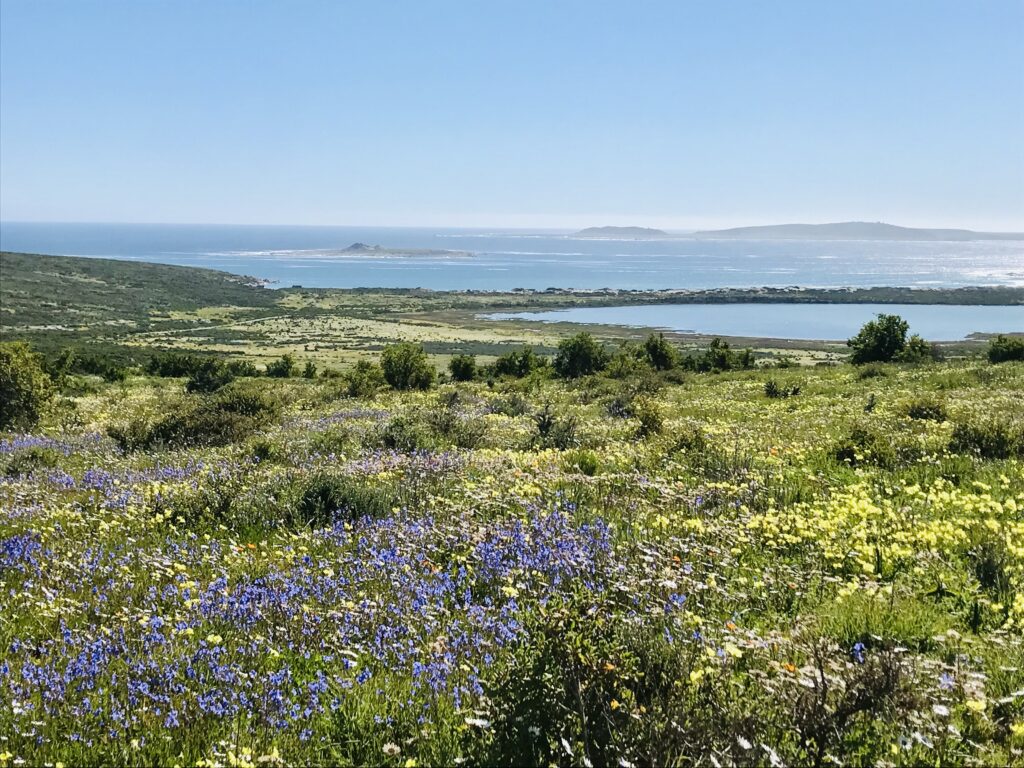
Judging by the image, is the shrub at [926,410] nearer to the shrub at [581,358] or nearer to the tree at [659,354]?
the shrub at [581,358]

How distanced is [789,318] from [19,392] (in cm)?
12806

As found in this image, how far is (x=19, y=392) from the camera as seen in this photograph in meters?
21.2

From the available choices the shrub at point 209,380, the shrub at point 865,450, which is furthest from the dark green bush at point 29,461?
the shrub at point 209,380

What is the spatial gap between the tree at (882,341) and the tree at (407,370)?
24.8 metres

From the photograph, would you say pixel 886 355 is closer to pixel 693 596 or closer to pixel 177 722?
pixel 693 596

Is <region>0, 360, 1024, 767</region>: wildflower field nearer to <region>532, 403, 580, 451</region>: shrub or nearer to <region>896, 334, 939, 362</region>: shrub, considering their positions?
<region>532, 403, 580, 451</region>: shrub

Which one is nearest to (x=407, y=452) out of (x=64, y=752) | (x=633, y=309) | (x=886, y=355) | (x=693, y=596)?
(x=693, y=596)

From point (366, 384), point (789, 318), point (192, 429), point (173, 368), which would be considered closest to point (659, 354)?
point (366, 384)

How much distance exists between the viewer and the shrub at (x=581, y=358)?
4194 centimetres

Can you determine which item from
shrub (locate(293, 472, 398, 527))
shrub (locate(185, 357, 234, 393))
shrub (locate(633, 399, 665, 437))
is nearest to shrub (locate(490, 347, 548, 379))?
shrub (locate(185, 357, 234, 393))

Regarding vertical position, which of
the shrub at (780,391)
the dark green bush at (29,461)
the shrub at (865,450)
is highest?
the shrub at (865,450)

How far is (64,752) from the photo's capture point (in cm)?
355

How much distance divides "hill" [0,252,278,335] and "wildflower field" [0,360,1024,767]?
133m

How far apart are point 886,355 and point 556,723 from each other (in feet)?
135
